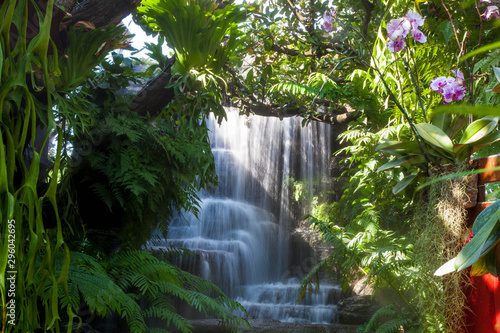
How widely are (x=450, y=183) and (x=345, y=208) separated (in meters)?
2.18

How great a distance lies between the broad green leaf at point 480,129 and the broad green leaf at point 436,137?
86mm

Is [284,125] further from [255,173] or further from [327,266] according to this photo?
[327,266]

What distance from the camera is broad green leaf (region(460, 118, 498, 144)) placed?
6.40 ft

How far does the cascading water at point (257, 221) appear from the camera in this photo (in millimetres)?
6027

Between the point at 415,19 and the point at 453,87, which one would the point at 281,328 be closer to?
the point at 453,87

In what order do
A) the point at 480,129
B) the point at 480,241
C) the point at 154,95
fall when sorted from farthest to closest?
the point at 154,95, the point at 480,129, the point at 480,241

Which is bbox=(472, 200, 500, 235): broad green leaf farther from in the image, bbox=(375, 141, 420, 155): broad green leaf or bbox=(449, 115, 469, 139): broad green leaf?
bbox=(449, 115, 469, 139): broad green leaf

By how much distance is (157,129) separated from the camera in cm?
326

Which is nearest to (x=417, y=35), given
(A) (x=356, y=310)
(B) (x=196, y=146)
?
(B) (x=196, y=146)

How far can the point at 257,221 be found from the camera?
28.2 feet

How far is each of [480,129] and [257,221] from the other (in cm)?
686

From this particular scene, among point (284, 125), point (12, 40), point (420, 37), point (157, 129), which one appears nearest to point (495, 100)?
point (420, 37)

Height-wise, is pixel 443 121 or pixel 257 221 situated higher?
pixel 443 121

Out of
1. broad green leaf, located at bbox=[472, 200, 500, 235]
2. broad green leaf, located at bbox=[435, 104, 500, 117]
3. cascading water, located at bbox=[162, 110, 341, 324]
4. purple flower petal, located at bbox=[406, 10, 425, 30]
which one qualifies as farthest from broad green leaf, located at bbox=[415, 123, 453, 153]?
cascading water, located at bbox=[162, 110, 341, 324]
